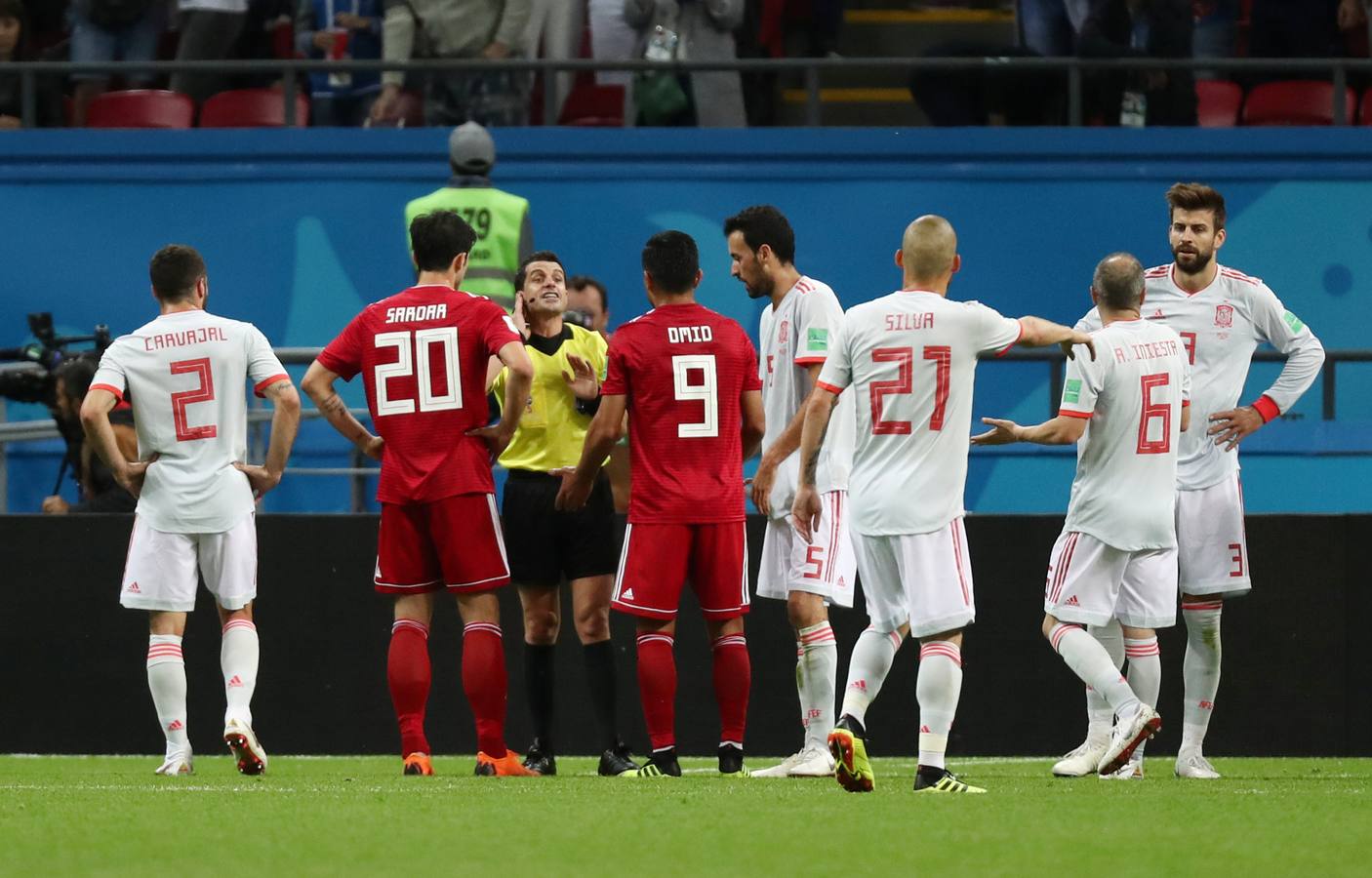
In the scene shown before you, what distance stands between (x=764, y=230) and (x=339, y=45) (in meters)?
6.47

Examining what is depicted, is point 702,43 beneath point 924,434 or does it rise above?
above

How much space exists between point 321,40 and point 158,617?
645 centimetres

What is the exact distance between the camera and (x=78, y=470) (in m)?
11.7

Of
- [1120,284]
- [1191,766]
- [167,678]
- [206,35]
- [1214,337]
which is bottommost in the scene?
[1191,766]

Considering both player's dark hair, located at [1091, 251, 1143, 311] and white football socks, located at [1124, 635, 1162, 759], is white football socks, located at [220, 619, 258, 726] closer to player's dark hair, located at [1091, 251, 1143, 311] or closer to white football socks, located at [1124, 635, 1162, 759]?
white football socks, located at [1124, 635, 1162, 759]

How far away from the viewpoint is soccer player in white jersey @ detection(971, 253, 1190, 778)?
326 inches

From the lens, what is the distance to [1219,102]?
45.3ft

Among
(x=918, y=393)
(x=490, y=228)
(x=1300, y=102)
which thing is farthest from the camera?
(x=1300, y=102)

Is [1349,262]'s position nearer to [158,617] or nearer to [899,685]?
[899,685]

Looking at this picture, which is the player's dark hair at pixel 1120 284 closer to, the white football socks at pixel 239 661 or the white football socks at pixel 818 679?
the white football socks at pixel 818 679

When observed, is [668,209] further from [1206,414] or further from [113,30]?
[1206,414]

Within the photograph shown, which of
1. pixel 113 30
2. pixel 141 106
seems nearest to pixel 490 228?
pixel 141 106

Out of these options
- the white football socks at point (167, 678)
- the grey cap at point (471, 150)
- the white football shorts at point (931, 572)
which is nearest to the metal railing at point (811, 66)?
the grey cap at point (471, 150)

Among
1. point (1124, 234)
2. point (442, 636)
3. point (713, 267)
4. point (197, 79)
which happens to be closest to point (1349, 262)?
point (1124, 234)
